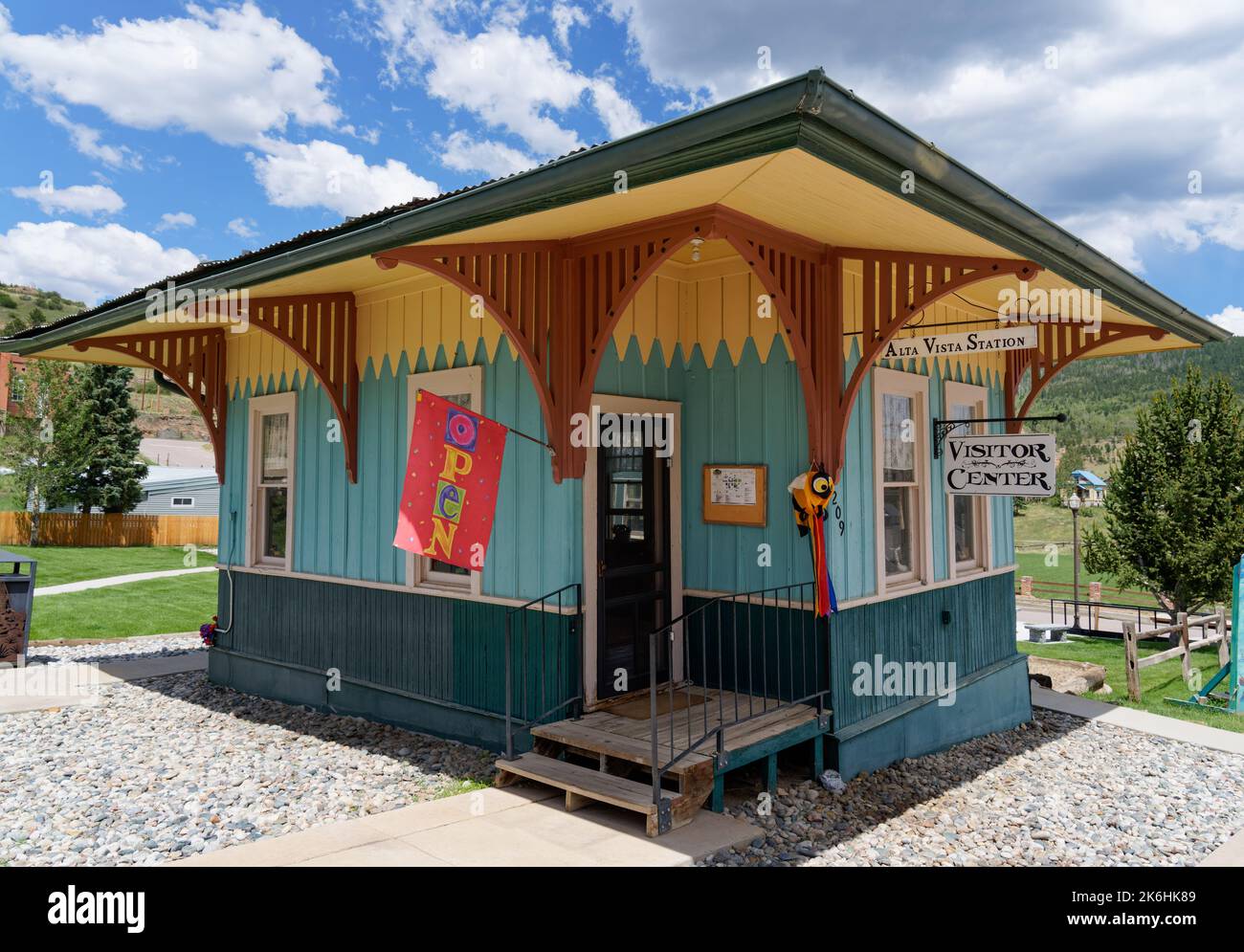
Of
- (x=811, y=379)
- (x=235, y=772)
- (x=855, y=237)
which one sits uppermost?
(x=855, y=237)

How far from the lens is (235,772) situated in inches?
233

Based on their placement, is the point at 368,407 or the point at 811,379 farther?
the point at 368,407

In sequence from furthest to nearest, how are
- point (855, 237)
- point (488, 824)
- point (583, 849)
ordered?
point (855, 237)
point (488, 824)
point (583, 849)

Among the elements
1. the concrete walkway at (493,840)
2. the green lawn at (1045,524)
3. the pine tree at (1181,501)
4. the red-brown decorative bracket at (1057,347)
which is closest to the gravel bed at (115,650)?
the concrete walkway at (493,840)

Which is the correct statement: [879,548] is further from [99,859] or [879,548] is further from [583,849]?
[99,859]

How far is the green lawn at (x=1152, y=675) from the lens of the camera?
28.8 ft

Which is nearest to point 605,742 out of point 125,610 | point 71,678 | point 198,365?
point 198,365

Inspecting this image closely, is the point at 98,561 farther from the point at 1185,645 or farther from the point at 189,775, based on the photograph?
the point at 1185,645

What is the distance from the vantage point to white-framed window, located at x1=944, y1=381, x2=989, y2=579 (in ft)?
24.3

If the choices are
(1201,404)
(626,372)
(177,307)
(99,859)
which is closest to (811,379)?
(626,372)

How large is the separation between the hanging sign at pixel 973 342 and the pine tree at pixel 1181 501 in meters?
19.7

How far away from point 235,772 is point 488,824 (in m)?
2.51

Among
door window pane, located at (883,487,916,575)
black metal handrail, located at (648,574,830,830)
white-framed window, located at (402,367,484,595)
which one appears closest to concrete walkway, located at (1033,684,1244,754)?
door window pane, located at (883,487,916,575)

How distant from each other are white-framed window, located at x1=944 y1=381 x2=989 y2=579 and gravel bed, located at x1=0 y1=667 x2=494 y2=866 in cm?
468
